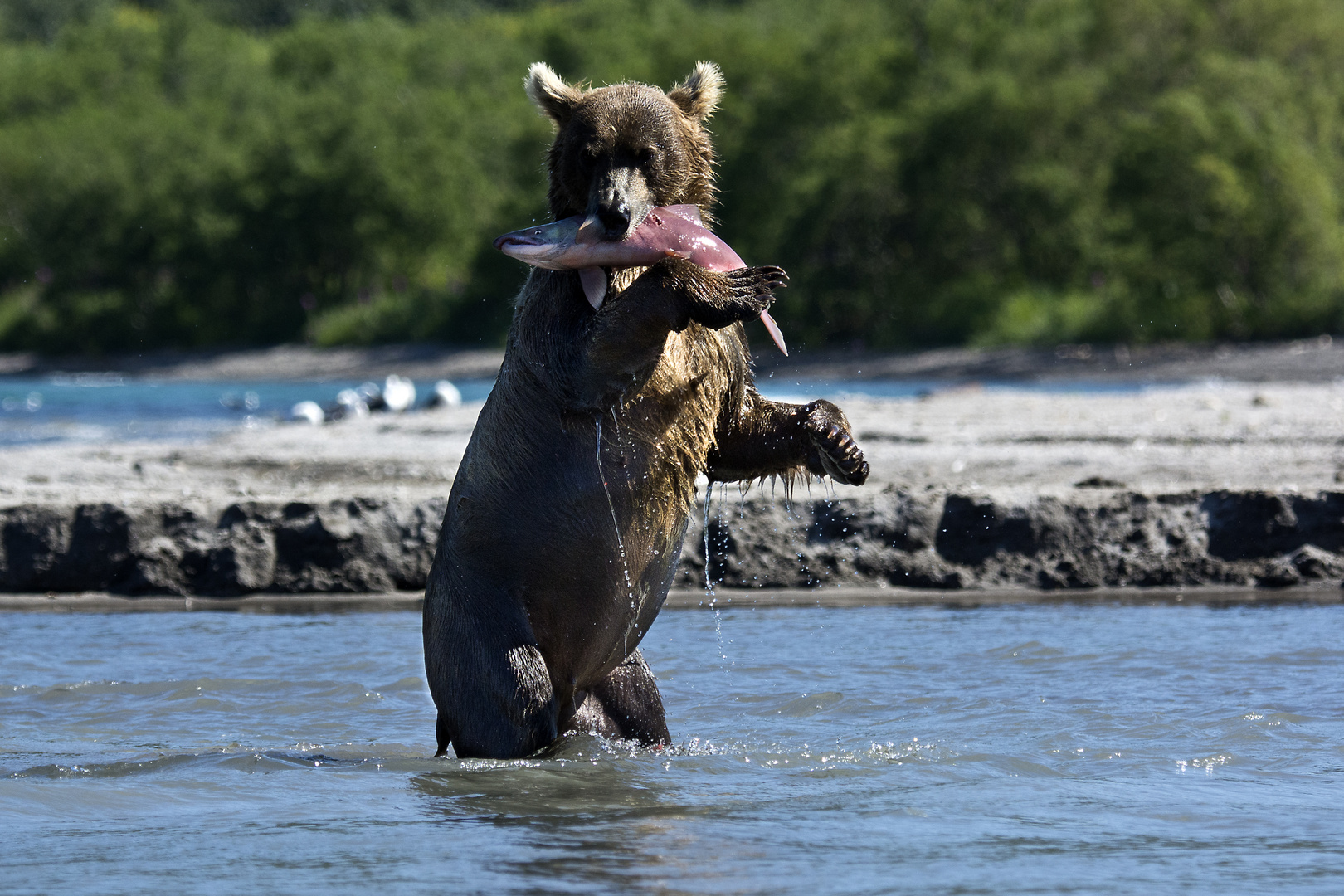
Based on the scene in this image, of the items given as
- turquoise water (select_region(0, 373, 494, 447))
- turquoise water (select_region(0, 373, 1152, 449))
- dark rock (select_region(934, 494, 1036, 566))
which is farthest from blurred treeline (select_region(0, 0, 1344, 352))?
dark rock (select_region(934, 494, 1036, 566))

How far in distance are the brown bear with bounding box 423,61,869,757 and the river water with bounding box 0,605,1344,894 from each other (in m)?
0.27

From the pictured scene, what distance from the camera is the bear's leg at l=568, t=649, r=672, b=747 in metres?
5.12

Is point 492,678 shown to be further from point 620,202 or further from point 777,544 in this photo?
point 777,544

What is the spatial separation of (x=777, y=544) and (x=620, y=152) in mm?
3666

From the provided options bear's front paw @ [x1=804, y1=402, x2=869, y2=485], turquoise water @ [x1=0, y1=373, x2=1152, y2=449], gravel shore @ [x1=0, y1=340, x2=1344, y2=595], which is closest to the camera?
bear's front paw @ [x1=804, y1=402, x2=869, y2=485]

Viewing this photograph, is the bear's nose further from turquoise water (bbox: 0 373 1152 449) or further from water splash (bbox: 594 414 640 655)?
turquoise water (bbox: 0 373 1152 449)

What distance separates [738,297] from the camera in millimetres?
4598

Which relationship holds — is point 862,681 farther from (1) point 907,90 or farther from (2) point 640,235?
(1) point 907,90

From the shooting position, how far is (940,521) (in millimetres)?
8102

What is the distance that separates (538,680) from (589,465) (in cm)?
64

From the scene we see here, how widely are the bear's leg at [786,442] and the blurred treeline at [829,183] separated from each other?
26533mm

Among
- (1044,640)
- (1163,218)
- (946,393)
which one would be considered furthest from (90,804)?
(1163,218)

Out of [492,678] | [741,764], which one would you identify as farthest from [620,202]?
[741,764]

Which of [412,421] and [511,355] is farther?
[412,421]
